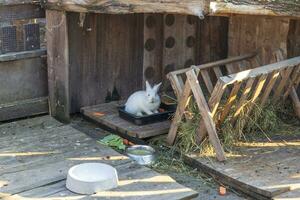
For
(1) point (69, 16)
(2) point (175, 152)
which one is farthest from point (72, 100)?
(2) point (175, 152)

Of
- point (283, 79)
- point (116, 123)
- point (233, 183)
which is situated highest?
point (283, 79)

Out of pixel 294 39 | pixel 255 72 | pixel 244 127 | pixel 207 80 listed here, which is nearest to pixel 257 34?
pixel 294 39

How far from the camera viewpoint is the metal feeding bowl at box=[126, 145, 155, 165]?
5.62 metres

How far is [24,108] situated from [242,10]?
9.30ft

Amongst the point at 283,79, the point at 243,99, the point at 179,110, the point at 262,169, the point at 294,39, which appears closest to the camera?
the point at 262,169

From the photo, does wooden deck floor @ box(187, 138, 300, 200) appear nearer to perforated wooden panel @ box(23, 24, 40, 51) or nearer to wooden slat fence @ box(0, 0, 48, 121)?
wooden slat fence @ box(0, 0, 48, 121)

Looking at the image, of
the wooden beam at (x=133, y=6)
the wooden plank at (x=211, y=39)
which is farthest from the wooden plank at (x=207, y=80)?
the wooden plank at (x=211, y=39)

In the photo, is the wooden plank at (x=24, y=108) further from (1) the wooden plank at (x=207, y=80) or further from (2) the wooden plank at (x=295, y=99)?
(2) the wooden plank at (x=295, y=99)

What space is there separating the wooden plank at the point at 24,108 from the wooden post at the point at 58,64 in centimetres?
9

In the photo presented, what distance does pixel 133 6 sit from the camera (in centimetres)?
566

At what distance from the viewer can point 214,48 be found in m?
8.02

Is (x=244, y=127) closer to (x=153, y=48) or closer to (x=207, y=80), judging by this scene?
(x=207, y=80)

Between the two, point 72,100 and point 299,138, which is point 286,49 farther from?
point 72,100

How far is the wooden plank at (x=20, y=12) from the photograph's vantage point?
20.6ft
